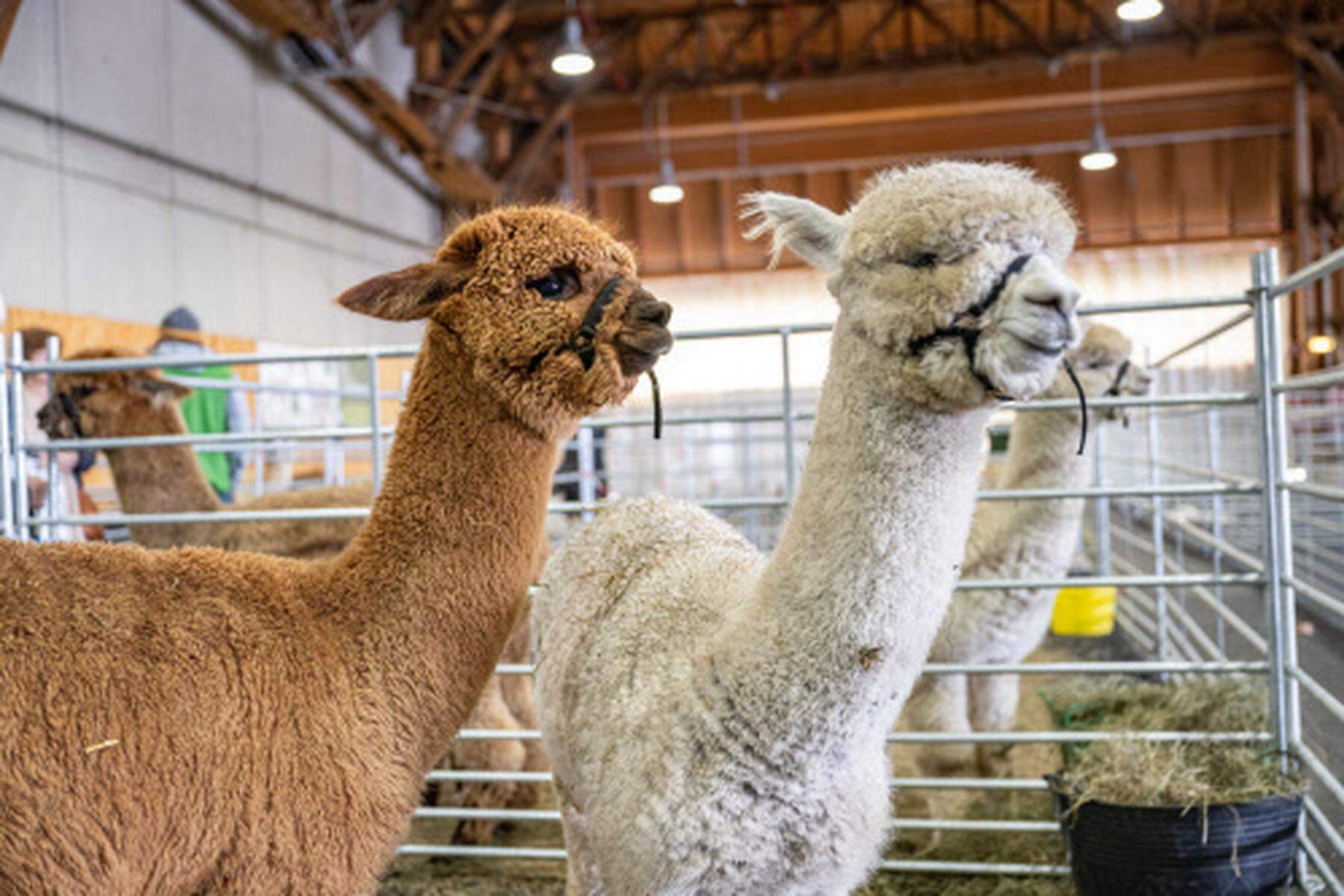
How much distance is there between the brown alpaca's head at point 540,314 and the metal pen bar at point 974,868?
7.09ft

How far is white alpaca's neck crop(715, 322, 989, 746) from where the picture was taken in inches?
68.6

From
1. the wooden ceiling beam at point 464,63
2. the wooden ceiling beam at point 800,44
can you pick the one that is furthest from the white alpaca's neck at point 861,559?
the wooden ceiling beam at point 800,44

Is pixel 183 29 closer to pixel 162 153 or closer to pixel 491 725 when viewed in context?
pixel 162 153

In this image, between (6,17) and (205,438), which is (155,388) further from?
(6,17)

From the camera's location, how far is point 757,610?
191cm

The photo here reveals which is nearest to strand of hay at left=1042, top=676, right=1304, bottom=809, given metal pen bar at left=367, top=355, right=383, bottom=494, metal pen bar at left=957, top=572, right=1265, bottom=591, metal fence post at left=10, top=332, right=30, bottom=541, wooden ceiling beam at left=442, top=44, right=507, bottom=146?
metal pen bar at left=957, top=572, right=1265, bottom=591

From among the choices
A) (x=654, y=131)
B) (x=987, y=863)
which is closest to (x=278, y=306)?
(x=654, y=131)

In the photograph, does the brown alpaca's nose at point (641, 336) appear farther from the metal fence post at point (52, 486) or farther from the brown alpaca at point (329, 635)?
the metal fence post at point (52, 486)

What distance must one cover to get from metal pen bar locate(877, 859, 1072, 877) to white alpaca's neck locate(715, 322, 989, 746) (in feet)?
6.12

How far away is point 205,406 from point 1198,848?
5.57 m

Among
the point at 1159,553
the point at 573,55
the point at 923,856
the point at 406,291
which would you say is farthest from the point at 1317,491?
the point at 573,55

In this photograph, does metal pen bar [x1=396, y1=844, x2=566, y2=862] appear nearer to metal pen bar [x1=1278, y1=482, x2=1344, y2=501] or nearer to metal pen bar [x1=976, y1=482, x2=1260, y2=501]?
metal pen bar [x1=976, y1=482, x2=1260, y2=501]

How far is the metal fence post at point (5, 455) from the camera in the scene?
3.93 m

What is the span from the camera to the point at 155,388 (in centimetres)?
486
